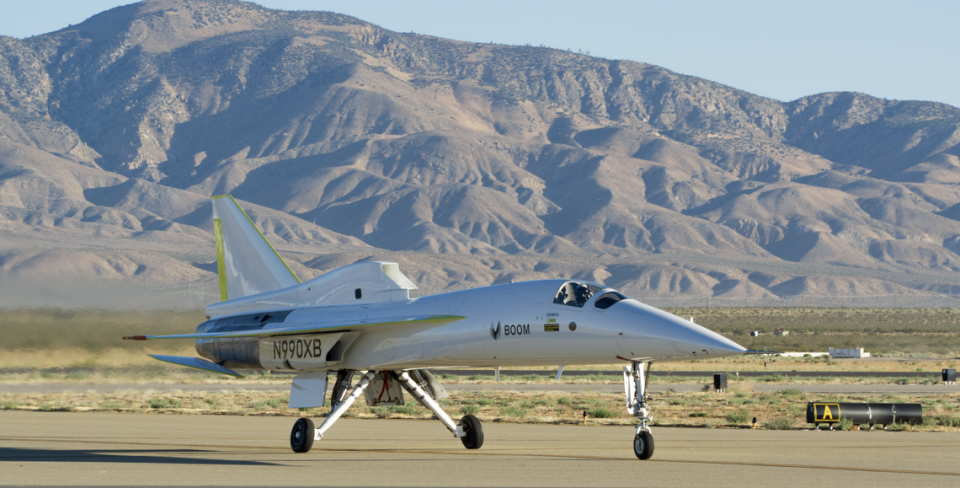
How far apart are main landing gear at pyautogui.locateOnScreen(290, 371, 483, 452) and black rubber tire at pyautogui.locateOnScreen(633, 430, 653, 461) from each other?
14.3 ft

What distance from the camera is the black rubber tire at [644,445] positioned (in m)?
18.2

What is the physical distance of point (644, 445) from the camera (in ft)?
59.7

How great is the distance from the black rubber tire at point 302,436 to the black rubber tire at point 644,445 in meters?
6.35

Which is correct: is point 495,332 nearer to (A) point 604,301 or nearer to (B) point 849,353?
(A) point 604,301

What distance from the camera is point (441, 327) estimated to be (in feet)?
66.3

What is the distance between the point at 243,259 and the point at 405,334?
19.5ft

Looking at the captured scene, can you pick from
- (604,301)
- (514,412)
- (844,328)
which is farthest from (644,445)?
(844,328)

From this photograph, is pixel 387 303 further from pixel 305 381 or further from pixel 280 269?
pixel 280 269

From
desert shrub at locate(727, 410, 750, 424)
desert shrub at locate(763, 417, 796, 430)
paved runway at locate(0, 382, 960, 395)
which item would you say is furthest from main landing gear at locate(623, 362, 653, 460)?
paved runway at locate(0, 382, 960, 395)

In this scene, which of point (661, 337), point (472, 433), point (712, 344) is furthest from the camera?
point (472, 433)

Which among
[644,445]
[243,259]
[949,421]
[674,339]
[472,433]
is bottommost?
[644,445]

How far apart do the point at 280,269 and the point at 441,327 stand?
5.78 m

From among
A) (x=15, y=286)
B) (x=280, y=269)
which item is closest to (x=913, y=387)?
(x=280, y=269)

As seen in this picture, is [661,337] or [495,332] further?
[495,332]
